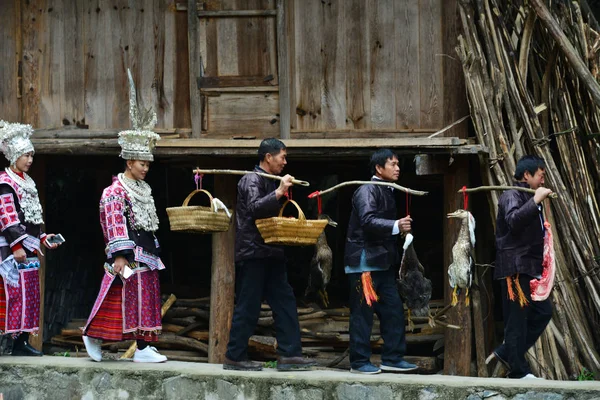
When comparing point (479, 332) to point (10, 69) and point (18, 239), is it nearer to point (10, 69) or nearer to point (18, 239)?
point (18, 239)

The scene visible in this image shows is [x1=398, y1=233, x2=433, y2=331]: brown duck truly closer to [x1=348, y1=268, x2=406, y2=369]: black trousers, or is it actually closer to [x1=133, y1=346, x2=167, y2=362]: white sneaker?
[x1=348, y1=268, x2=406, y2=369]: black trousers

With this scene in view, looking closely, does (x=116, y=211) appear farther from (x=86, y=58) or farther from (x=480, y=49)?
(x=480, y=49)

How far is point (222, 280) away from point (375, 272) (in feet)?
8.24

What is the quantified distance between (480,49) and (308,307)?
3076 mm

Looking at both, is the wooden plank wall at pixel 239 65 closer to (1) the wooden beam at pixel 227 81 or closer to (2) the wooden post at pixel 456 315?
(1) the wooden beam at pixel 227 81

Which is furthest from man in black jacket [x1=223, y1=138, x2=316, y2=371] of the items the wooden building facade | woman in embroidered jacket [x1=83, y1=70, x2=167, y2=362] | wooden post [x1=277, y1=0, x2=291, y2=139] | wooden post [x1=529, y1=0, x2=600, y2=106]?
wooden post [x1=529, y1=0, x2=600, y2=106]

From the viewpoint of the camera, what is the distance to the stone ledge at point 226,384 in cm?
774

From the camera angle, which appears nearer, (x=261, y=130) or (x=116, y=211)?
(x=116, y=211)

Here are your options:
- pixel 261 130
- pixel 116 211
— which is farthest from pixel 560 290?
pixel 116 211

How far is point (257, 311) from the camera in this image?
8508 millimetres

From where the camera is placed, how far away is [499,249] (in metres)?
8.40

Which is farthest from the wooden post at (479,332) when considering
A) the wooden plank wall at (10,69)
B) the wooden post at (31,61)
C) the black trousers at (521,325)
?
the wooden plank wall at (10,69)

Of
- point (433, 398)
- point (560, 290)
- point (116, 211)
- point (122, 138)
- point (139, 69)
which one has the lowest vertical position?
point (433, 398)

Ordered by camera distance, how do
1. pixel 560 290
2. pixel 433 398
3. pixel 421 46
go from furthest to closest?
pixel 421 46
pixel 560 290
pixel 433 398
